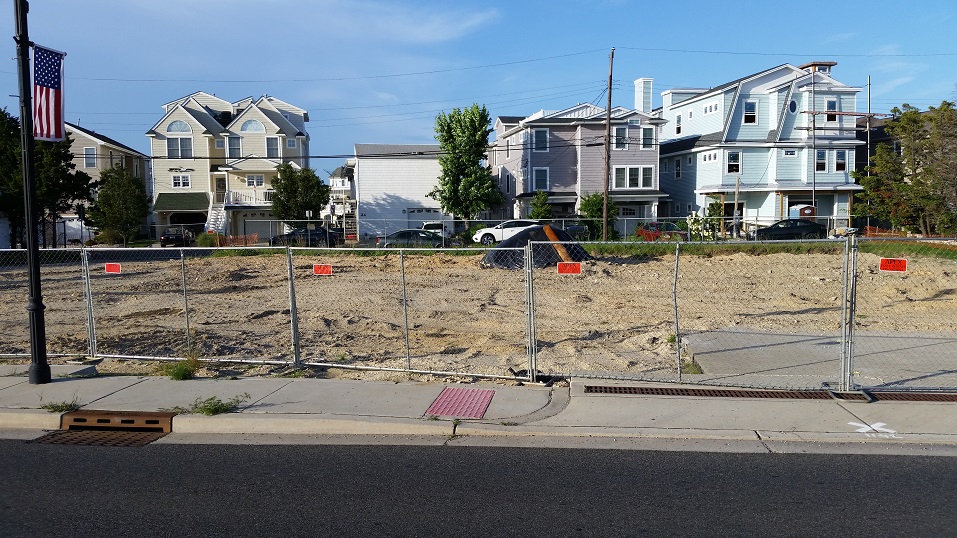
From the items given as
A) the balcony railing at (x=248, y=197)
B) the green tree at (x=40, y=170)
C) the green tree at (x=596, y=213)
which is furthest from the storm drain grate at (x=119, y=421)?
the balcony railing at (x=248, y=197)

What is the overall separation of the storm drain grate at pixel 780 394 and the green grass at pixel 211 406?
14.5 feet

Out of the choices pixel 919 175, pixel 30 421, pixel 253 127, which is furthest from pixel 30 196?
pixel 253 127

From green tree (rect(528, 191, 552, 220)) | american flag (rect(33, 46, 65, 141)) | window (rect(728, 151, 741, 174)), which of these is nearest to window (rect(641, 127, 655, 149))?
window (rect(728, 151, 741, 174))

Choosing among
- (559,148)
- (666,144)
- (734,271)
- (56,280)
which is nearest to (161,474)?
(734,271)

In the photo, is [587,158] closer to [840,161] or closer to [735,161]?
[735,161]

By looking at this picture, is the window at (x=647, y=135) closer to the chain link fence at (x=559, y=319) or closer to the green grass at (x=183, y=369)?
the chain link fence at (x=559, y=319)

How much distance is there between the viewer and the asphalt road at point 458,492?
554cm

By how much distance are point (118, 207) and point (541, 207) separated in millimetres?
27755

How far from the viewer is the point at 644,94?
6425 cm

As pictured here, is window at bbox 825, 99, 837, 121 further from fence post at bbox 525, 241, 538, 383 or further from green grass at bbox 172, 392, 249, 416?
green grass at bbox 172, 392, 249, 416

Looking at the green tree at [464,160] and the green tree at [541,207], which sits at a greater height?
the green tree at [464,160]

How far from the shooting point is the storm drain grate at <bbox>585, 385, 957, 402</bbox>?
920 centimetres

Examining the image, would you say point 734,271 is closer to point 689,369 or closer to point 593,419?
point 689,369

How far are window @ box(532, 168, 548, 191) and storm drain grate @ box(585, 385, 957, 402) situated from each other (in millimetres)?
42332
